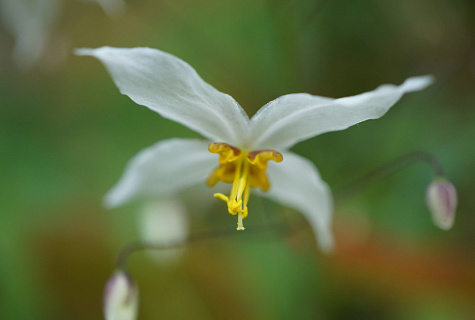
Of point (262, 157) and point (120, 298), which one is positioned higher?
point (262, 157)

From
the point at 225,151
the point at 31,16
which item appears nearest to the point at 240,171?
the point at 225,151

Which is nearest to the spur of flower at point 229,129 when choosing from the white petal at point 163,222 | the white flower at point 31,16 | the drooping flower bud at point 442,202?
the drooping flower bud at point 442,202

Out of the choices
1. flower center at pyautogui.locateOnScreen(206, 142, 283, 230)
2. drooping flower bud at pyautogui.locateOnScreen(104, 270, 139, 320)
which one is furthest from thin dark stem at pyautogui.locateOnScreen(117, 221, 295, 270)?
flower center at pyautogui.locateOnScreen(206, 142, 283, 230)

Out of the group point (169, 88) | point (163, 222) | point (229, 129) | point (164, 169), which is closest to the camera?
point (169, 88)

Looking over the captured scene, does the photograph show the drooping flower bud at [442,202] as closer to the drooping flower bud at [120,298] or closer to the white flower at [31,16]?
the drooping flower bud at [120,298]

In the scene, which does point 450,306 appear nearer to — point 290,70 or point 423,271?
point 423,271

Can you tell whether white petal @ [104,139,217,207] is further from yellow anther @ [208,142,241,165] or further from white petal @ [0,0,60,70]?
white petal @ [0,0,60,70]

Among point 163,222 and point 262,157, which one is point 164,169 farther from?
point 163,222
